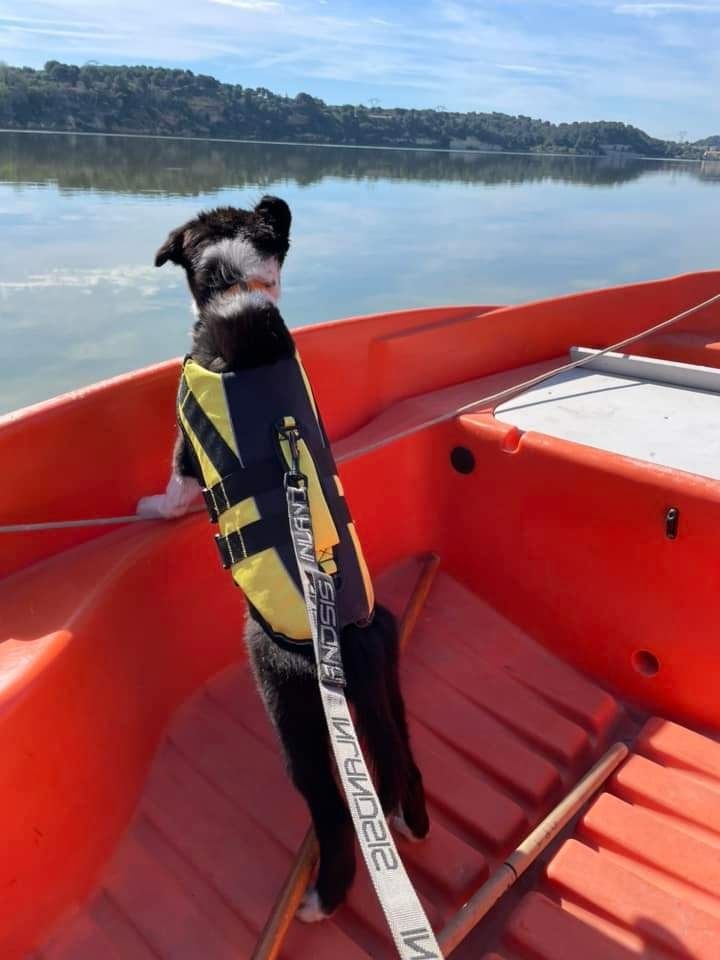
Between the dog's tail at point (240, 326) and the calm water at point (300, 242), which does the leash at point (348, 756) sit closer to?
the dog's tail at point (240, 326)

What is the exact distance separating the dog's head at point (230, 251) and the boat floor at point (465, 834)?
122 cm

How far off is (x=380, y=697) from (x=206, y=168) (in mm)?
30865

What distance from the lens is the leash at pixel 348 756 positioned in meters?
0.94

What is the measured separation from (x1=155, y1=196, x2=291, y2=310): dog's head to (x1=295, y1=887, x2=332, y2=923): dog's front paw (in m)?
1.32

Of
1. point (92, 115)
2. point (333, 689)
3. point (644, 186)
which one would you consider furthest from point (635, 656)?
point (92, 115)

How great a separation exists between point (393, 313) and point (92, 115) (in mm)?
43073

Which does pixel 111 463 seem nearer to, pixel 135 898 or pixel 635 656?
pixel 135 898

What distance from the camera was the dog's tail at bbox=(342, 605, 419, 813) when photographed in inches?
57.9

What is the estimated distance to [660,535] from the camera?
229 cm

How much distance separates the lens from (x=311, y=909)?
1.67 m

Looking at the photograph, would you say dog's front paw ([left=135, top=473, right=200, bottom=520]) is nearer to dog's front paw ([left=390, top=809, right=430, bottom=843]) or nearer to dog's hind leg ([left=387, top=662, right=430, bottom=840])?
dog's hind leg ([left=387, top=662, right=430, bottom=840])

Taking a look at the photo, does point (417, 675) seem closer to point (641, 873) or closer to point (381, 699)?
point (641, 873)

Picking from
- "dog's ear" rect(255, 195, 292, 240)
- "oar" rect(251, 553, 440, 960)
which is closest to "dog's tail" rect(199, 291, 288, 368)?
"dog's ear" rect(255, 195, 292, 240)

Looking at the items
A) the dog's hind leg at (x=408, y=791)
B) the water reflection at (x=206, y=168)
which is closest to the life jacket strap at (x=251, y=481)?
the dog's hind leg at (x=408, y=791)
